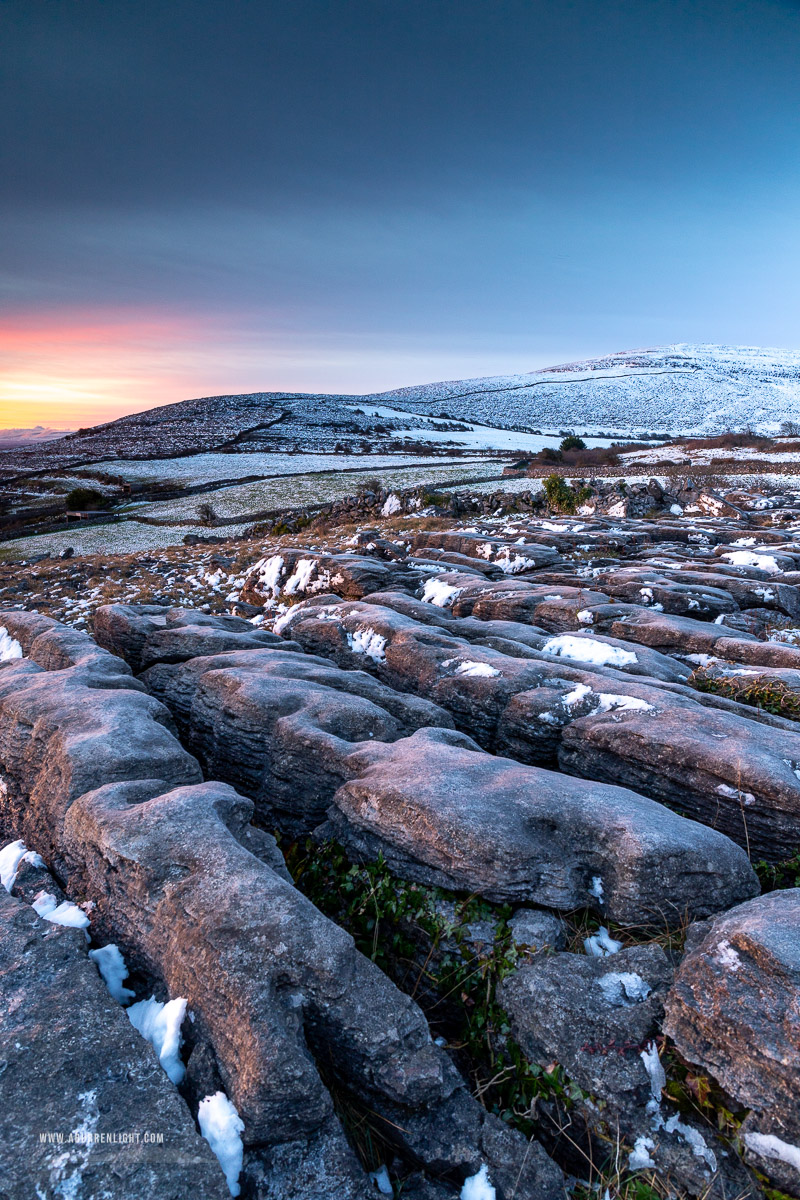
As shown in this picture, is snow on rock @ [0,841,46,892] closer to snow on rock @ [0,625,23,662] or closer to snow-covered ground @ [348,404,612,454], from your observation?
snow on rock @ [0,625,23,662]

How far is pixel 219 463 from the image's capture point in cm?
9494

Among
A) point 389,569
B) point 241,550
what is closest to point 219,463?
point 241,550

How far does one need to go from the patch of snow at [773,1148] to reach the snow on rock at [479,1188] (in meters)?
2.27

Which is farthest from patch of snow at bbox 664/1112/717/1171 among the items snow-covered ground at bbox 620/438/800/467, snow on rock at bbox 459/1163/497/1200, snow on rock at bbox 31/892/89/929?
snow-covered ground at bbox 620/438/800/467

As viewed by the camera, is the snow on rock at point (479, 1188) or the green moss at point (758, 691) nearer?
the snow on rock at point (479, 1188)

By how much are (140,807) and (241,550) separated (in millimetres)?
32722

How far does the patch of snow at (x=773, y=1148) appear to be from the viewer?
16.6 feet

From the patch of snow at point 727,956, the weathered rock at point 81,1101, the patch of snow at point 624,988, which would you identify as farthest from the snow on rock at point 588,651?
the weathered rock at point 81,1101

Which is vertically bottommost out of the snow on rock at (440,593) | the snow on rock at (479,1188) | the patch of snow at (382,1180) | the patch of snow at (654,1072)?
the patch of snow at (382,1180)

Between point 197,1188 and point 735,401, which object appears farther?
point 735,401

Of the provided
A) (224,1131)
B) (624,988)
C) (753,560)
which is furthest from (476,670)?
(753,560)

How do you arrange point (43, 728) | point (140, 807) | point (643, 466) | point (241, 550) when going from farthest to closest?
point (643, 466), point (241, 550), point (43, 728), point (140, 807)

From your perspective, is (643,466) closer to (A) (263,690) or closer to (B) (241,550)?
(B) (241,550)

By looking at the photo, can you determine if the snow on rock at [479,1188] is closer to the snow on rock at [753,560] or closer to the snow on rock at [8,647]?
the snow on rock at [8,647]
